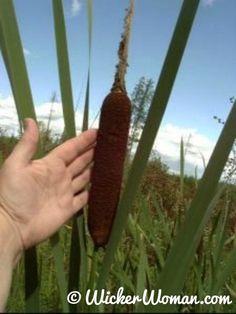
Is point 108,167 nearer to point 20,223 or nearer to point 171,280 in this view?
Answer: point 20,223

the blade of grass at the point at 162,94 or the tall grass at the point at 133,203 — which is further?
the blade of grass at the point at 162,94

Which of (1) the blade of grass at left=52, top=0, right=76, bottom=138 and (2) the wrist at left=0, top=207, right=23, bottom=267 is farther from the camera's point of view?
(2) the wrist at left=0, top=207, right=23, bottom=267

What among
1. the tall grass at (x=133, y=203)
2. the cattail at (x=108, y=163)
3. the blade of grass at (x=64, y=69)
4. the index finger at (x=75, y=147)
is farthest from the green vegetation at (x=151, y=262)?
the blade of grass at (x=64, y=69)

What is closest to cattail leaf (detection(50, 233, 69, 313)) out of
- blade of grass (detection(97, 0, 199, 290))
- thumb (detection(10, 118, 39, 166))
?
blade of grass (detection(97, 0, 199, 290))

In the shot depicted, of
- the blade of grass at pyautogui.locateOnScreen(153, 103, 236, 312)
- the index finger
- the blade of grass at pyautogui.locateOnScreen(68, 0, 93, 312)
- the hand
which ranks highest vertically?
the index finger

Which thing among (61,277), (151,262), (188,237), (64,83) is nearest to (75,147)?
(64,83)

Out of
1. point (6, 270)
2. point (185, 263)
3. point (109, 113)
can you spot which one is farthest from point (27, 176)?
point (185, 263)

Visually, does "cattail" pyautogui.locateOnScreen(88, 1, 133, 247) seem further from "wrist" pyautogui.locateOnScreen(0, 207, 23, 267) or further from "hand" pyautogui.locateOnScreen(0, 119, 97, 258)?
"wrist" pyautogui.locateOnScreen(0, 207, 23, 267)

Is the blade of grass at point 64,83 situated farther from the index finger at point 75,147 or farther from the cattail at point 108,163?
the index finger at point 75,147
